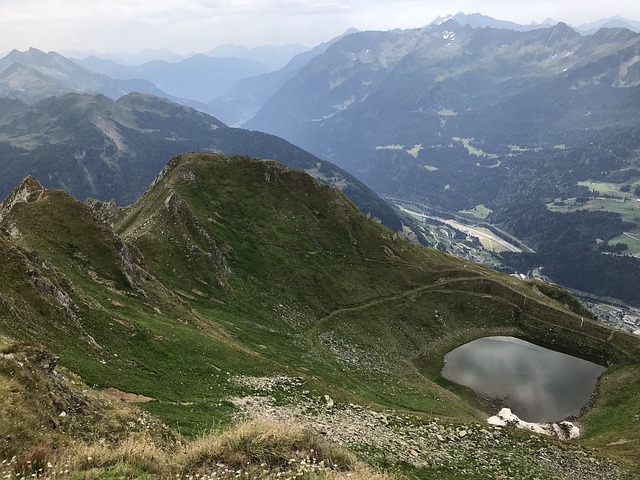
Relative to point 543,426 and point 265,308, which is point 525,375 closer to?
point 543,426

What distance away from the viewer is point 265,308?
9481 centimetres

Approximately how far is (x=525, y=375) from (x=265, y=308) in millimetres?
59716

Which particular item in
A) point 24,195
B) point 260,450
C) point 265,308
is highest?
point 24,195

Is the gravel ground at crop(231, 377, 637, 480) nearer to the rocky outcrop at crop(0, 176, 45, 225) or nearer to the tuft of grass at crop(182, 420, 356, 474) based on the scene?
the tuft of grass at crop(182, 420, 356, 474)

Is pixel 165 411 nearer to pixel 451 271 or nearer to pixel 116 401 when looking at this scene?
pixel 116 401

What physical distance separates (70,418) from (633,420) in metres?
83.0

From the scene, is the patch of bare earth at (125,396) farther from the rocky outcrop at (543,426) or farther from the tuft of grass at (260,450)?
the rocky outcrop at (543,426)

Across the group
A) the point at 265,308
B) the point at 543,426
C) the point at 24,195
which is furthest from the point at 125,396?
the point at 543,426

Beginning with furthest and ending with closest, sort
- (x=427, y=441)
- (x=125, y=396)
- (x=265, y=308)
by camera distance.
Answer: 1. (x=265, y=308)
2. (x=427, y=441)
3. (x=125, y=396)

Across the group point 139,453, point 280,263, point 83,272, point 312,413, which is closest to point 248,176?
point 280,263

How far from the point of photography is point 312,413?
44.8 meters

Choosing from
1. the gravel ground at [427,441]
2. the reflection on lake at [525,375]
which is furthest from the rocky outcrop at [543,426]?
the gravel ground at [427,441]

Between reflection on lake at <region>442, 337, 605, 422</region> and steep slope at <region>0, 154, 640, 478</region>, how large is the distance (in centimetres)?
399

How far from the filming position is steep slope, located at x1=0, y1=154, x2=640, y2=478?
42.6m
